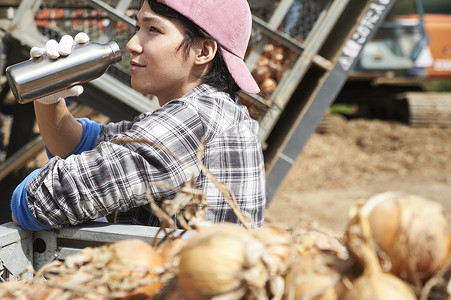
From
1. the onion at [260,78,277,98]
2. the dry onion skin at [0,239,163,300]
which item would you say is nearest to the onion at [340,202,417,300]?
the dry onion skin at [0,239,163,300]

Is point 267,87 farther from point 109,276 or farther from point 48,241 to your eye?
point 109,276

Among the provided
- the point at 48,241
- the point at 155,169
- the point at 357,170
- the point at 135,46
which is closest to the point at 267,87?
the point at 135,46

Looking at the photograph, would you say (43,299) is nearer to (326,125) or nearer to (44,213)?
(44,213)

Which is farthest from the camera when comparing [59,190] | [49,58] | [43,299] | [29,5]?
[29,5]

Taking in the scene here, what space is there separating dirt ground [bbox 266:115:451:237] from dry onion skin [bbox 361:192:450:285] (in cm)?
516

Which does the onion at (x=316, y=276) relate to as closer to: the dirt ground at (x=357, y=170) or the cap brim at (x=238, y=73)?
the cap brim at (x=238, y=73)

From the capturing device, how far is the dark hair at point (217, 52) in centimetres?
198

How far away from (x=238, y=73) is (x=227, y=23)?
18 cm

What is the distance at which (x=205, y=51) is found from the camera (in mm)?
2061

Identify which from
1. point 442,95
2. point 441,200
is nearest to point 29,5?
point 441,200

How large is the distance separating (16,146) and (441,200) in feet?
16.4

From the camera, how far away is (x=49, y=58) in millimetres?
1933

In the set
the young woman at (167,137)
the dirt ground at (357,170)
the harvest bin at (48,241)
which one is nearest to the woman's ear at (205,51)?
the young woman at (167,137)

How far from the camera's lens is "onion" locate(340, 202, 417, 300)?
0.92 meters
